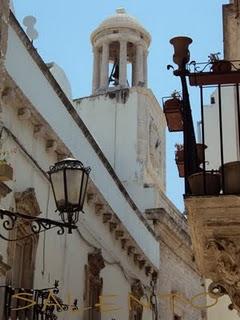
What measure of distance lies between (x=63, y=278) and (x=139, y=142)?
9128mm

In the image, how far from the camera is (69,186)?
21.5 ft

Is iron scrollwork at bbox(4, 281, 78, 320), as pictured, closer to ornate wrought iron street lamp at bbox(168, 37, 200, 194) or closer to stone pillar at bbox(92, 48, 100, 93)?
ornate wrought iron street lamp at bbox(168, 37, 200, 194)

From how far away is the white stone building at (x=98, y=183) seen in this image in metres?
11.5

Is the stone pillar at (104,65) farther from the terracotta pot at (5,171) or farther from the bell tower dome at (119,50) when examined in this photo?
the terracotta pot at (5,171)

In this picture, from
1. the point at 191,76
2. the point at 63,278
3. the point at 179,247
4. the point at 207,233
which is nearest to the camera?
the point at 207,233

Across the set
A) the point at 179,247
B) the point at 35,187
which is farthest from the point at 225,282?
the point at 179,247

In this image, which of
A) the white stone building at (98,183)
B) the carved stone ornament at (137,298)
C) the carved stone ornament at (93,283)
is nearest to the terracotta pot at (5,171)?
the white stone building at (98,183)

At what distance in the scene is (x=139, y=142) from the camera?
2194 cm

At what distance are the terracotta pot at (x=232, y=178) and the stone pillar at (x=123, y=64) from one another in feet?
56.7

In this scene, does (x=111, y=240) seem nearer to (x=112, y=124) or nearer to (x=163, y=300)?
(x=163, y=300)

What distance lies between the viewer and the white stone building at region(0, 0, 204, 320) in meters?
11.5

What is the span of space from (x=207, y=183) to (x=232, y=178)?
23 centimetres

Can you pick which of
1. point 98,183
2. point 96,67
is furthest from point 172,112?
point 96,67

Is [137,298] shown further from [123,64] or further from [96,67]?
[96,67]
